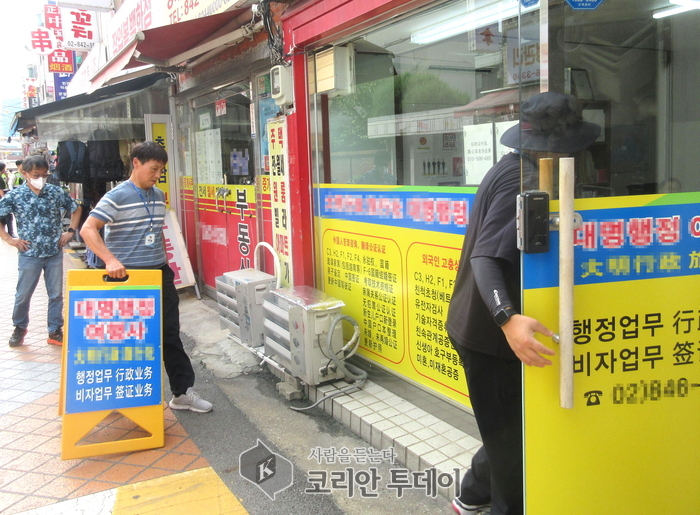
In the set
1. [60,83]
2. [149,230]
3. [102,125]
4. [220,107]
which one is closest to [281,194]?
[149,230]

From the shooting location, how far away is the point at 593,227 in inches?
78.4

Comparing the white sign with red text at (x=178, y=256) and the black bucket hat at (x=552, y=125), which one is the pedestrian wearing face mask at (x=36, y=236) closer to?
the white sign with red text at (x=178, y=256)

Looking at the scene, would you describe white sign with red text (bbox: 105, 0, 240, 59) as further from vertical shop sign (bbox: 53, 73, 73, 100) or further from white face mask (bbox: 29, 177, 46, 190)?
vertical shop sign (bbox: 53, 73, 73, 100)

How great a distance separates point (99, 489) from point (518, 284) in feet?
8.54

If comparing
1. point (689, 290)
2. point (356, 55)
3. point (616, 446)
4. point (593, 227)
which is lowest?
point (616, 446)

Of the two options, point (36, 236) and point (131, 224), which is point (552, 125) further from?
point (36, 236)

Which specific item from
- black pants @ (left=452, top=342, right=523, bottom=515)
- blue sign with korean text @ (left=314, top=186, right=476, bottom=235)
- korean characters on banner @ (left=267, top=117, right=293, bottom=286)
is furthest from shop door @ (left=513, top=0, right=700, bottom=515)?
korean characters on banner @ (left=267, top=117, right=293, bottom=286)

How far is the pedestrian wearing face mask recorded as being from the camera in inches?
230

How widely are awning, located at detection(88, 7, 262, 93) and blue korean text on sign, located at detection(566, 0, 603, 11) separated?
12.5 ft

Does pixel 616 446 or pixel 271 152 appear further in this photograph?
pixel 271 152

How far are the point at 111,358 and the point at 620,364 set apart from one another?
116 inches

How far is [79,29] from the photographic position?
12.1 meters

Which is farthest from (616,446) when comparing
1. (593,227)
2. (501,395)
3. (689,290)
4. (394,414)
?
(394,414)

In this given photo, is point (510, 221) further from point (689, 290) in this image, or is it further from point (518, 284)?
point (689, 290)
